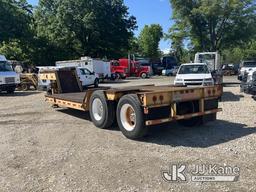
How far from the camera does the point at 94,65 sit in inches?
1265

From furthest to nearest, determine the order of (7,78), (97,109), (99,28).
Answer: (99,28) < (7,78) < (97,109)

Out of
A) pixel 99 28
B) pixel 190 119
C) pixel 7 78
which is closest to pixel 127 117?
pixel 190 119

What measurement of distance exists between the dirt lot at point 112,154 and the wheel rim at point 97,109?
0.36 m

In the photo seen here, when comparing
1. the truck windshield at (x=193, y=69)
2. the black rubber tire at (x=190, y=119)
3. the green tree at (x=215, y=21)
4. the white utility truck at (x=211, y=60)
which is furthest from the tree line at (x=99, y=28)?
the black rubber tire at (x=190, y=119)

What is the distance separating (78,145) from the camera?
764 centimetres

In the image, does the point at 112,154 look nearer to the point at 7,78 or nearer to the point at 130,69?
the point at 7,78

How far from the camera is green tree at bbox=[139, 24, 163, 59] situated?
78688 mm

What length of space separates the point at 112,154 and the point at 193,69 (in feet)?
34.3

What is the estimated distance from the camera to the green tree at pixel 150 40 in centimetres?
7869

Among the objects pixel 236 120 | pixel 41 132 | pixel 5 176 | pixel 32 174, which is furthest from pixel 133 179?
pixel 236 120

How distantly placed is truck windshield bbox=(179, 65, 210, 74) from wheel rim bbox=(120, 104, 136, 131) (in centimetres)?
862

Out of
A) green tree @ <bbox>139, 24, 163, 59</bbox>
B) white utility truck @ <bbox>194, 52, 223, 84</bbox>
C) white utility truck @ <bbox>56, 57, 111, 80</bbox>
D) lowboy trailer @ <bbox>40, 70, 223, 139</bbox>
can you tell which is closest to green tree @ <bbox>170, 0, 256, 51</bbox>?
white utility truck @ <bbox>56, 57, 111, 80</bbox>

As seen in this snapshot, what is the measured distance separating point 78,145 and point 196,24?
36.4 metres

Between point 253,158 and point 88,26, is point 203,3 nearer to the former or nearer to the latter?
point 88,26
